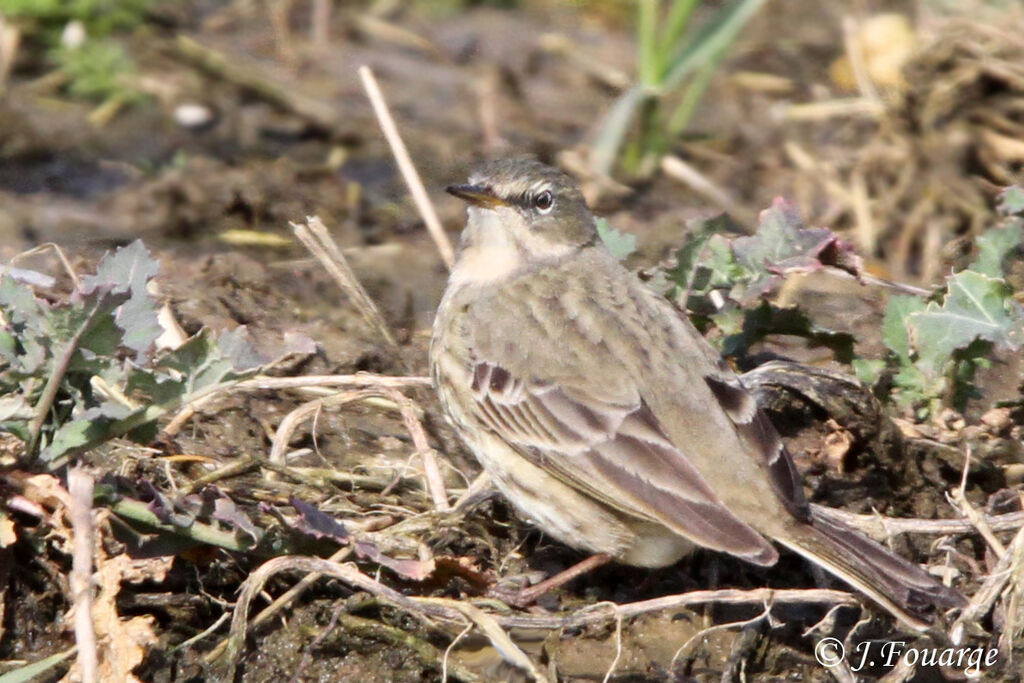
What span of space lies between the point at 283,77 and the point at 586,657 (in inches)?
231

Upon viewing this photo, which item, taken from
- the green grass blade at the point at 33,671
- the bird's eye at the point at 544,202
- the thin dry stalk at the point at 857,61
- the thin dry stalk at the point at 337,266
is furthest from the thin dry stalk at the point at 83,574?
the thin dry stalk at the point at 857,61

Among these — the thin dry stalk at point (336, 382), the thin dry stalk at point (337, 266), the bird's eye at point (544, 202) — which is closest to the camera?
the thin dry stalk at point (336, 382)

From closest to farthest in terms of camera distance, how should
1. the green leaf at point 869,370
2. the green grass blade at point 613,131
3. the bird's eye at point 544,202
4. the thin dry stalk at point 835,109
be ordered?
the green leaf at point 869,370 → the bird's eye at point 544,202 → the green grass blade at point 613,131 → the thin dry stalk at point 835,109

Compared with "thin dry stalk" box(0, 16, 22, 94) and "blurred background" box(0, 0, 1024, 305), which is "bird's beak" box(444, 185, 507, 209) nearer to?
"blurred background" box(0, 0, 1024, 305)

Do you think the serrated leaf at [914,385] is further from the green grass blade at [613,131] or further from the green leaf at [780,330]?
the green grass blade at [613,131]

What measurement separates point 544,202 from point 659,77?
2698 millimetres

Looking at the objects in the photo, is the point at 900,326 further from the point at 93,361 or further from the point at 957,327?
the point at 93,361

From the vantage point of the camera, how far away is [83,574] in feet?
14.1

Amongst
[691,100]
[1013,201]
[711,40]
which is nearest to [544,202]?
[1013,201]

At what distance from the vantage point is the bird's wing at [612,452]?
15.9 feet

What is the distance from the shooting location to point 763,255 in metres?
6.10

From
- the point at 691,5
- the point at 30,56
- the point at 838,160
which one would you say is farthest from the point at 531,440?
the point at 30,56

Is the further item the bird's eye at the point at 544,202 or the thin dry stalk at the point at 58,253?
the bird's eye at the point at 544,202

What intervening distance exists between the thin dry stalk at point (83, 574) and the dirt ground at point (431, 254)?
341mm
